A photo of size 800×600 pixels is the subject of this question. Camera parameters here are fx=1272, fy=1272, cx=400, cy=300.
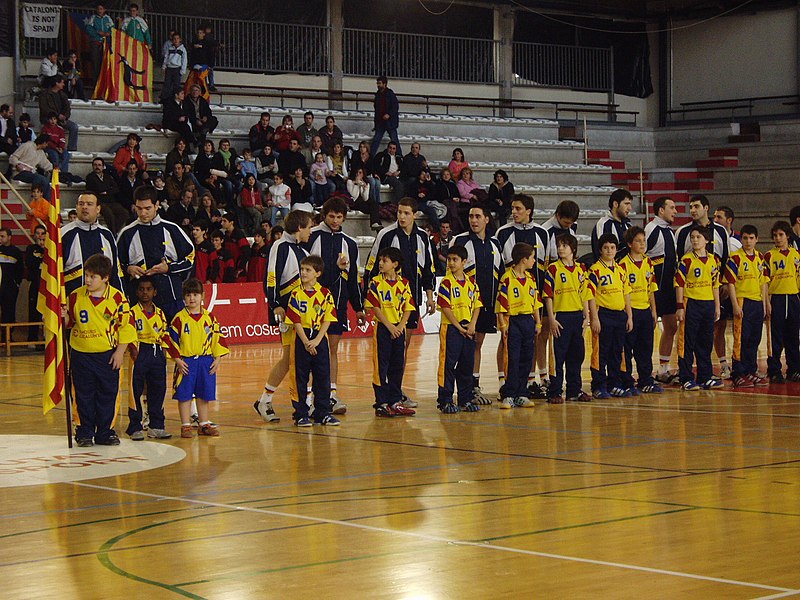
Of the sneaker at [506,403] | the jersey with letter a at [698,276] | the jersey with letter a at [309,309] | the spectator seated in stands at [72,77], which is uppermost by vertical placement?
the spectator seated in stands at [72,77]

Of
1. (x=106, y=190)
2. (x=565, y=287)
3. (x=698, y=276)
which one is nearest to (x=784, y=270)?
(x=698, y=276)

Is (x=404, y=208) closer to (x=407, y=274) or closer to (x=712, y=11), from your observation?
(x=407, y=274)

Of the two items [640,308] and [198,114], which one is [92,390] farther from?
[198,114]

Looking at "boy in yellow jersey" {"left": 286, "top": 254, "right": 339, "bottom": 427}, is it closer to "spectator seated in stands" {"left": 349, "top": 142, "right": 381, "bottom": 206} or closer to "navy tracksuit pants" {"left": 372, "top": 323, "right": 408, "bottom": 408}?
"navy tracksuit pants" {"left": 372, "top": 323, "right": 408, "bottom": 408}

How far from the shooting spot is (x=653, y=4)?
109ft

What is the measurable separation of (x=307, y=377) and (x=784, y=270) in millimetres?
5925

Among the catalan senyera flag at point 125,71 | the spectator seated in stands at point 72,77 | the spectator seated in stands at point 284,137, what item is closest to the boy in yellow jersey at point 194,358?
the spectator seated in stands at point 284,137

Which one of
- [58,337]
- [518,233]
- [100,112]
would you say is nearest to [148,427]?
[58,337]

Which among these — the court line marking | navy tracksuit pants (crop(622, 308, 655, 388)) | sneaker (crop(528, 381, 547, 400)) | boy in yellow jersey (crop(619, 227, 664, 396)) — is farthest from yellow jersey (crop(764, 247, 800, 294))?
the court line marking

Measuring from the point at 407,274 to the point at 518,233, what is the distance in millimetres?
1304

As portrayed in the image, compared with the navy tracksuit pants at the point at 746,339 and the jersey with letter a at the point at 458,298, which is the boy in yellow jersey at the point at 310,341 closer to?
the jersey with letter a at the point at 458,298

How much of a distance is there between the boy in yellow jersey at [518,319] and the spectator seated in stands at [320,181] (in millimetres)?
12330

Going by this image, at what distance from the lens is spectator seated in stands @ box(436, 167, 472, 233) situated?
24984 millimetres

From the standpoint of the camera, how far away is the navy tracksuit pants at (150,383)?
10352mm
